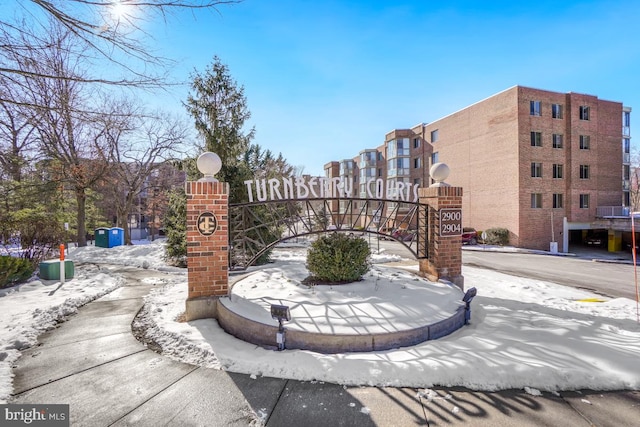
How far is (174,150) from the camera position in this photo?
795 inches

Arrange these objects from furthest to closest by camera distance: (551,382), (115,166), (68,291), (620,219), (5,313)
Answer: (620,219)
(115,166)
(68,291)
(5,313)
(551,382)

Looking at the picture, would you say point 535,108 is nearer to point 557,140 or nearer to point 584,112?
point 557,140

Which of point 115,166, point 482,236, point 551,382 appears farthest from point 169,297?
point 482,236

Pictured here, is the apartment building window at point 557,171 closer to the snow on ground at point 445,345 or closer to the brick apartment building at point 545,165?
the brick apartment building at point 545,165

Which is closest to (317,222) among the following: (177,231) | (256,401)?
(177,231)

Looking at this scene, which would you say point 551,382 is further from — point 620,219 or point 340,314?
point 620,219

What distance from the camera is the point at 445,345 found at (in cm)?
411

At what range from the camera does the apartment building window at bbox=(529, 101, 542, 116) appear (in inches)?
921

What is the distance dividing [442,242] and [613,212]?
94.2 ft

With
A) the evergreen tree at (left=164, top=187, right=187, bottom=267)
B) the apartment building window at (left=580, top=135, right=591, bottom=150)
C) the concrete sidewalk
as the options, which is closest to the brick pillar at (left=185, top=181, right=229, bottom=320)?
the concrete sidewalk

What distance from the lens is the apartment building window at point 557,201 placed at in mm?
24406

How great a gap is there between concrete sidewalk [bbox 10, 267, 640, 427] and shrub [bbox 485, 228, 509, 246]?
76.7 ft

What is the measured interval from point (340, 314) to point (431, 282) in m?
2.90

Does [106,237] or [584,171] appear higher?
[584,171]
